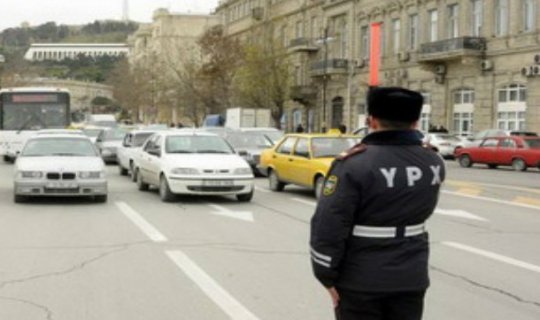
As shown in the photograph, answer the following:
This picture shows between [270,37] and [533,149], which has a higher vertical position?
[270,37]

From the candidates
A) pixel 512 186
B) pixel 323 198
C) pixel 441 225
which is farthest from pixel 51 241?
pixel 512 186

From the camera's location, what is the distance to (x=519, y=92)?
42562 millimetres

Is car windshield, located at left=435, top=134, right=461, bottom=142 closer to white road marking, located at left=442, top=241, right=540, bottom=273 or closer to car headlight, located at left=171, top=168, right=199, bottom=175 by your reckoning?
car headlight, located at left=171, top=168, right=199, bottom=175

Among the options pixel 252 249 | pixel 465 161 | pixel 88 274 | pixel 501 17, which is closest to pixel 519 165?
pixel 465 161

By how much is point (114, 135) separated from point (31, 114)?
3.50 meters

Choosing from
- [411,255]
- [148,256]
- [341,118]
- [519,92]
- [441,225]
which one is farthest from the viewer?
[341,118]

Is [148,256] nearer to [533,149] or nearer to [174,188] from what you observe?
[174,188]

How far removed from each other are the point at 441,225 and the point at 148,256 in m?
5.61

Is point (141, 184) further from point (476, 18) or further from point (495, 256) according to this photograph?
point (476, 18)

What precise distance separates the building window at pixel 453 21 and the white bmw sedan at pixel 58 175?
3639cm

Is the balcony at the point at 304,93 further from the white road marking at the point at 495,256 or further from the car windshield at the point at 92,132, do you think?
the white road marking at the point at 495,256

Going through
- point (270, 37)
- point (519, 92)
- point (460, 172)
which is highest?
point (270, 37)

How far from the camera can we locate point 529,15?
1650 inches

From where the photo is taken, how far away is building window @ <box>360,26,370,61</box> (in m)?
59.2
